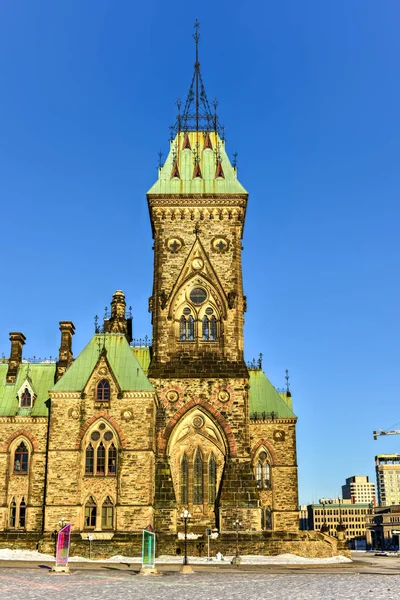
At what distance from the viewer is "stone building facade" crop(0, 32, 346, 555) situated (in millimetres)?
49250

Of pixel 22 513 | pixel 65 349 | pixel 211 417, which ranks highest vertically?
pixel 65 349

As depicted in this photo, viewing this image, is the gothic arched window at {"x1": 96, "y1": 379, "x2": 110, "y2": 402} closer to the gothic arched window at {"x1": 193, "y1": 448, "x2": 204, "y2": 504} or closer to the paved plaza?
the gothic arched window at {"x1": 193, "y1": 448, "x2": 204, "y2": 504}

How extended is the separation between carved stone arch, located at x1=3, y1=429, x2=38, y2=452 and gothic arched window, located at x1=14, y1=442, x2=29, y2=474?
41 cm

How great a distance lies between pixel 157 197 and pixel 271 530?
2704 centimetres

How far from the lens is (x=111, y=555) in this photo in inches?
1843

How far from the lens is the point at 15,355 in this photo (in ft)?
192

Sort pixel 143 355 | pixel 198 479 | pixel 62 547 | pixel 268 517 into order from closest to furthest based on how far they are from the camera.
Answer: pixel 62 547
pixel 198 479
pixel 268 517
pixel 143 355

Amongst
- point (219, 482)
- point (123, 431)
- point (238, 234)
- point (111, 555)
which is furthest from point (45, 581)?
point (238, 234)

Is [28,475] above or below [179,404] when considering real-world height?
below

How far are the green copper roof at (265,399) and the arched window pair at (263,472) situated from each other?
3.40 metres

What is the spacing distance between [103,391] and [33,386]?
7976 mm

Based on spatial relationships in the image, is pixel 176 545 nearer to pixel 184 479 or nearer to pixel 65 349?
pixel 184 479

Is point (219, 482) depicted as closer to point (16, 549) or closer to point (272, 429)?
point (272, 429)

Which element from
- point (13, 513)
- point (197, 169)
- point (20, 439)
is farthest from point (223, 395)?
point (197, 169)
